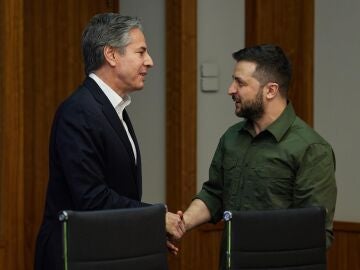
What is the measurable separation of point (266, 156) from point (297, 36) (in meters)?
2.82

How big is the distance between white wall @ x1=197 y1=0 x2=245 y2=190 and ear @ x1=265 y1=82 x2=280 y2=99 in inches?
82.8

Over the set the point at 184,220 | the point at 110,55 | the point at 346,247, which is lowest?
the point at 346,247

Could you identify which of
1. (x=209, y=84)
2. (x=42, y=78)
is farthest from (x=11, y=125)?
(x=209, y=84)

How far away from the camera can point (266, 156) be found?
4285 millimetres

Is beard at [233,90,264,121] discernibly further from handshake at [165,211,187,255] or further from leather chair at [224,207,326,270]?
leather chair at [224,207,326,270]

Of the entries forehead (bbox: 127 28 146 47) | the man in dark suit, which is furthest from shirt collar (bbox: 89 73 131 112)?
forehead (bbox: 127 28 146 47)

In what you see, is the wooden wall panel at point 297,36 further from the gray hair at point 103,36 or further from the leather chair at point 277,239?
the leather chair at point 277,239

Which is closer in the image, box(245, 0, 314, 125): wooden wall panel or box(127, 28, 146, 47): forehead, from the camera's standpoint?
box(127, 28, 146, 47): forehead

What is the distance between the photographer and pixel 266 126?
4.34 m

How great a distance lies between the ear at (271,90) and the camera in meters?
4.37

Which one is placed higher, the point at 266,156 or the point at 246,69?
the point at 246,69

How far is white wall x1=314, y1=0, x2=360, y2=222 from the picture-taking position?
675cm

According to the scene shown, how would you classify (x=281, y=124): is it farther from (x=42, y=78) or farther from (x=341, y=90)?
(x=341, y=90)

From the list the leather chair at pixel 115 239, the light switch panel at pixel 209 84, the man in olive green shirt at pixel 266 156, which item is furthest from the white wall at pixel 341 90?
the leather chair at pixel 115 239
